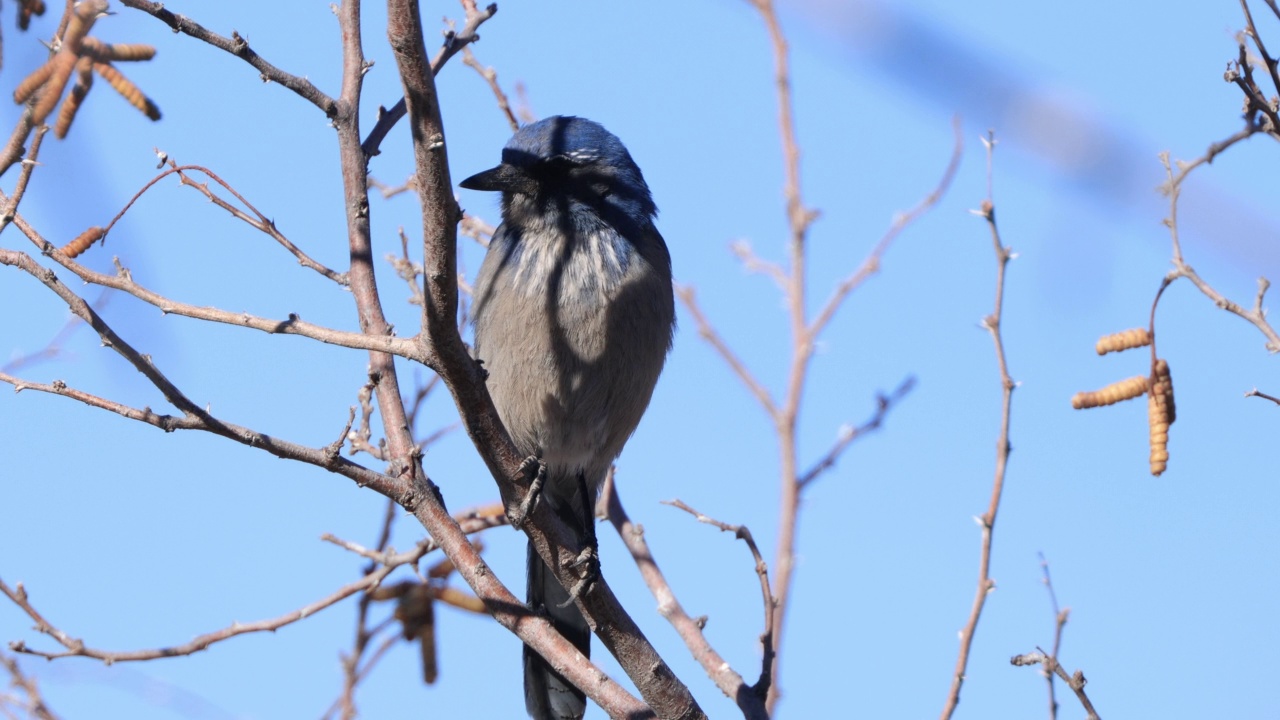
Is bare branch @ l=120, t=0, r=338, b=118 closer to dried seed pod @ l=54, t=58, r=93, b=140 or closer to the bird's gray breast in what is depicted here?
dried seed pod @ l=54, t=58, r=93, b=140

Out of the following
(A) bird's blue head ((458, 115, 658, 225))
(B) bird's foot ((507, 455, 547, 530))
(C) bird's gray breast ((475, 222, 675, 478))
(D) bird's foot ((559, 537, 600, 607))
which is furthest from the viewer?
(A) bird's blue head ((458, 115, 658, 225))

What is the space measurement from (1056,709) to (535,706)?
6.75 feet

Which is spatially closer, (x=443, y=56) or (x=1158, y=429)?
(x=1158, y=429)

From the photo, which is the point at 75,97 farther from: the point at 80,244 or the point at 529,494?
the point at 529,494

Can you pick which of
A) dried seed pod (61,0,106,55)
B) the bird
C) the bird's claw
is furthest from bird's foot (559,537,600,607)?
dried seed pod (61,0,106,55)

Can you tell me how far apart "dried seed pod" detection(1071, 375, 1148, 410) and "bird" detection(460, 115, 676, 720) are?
1.91 m

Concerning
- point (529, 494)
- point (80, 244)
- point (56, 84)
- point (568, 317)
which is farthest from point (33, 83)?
point (568, 317)

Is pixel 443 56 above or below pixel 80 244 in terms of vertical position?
above

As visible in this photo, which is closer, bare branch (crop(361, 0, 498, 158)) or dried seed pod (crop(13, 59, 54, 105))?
dried seed pod (crop(13, 59, 54, 105))

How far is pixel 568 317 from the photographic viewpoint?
4.39m

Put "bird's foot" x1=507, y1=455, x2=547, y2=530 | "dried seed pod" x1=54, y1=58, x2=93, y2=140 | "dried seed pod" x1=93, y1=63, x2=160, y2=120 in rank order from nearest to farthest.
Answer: "dried seed pod" x1=54, y1=58, x2=93, y2=140 < "dried seed pod" x1=93, y1=63, x2=160, y2=120 < "bird's foot" x1=507, y1=455, x2=547, y2=530

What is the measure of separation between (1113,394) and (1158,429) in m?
0.13

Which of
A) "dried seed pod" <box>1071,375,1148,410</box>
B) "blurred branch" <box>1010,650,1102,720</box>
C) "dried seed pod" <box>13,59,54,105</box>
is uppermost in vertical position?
"dried seed pod" <box>1071,375,1148,410</box>

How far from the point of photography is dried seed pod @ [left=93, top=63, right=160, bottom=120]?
2.71 metres
